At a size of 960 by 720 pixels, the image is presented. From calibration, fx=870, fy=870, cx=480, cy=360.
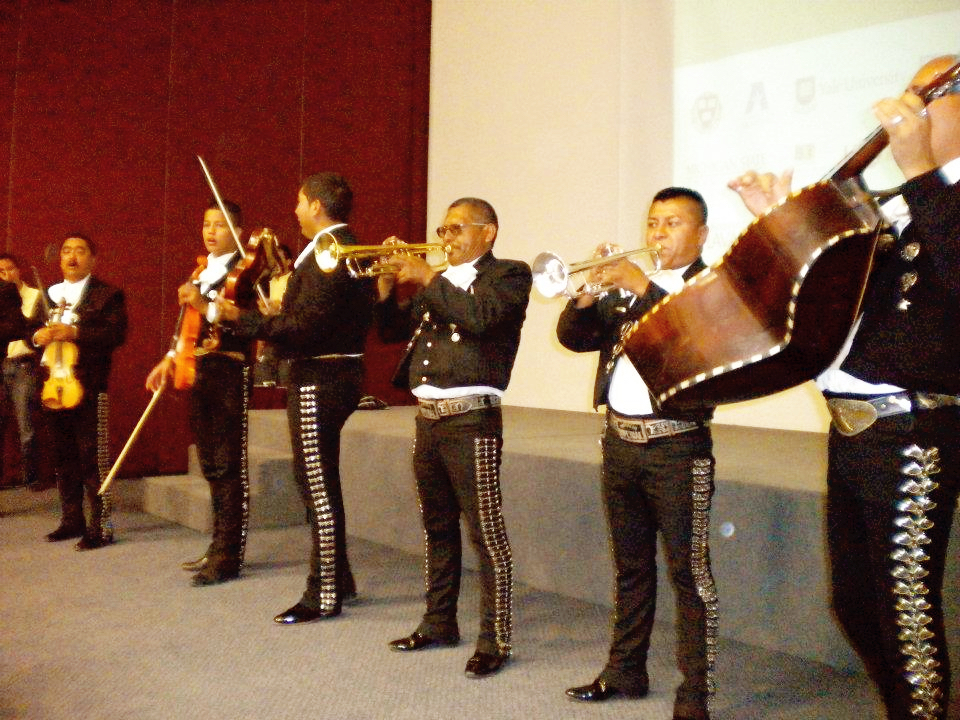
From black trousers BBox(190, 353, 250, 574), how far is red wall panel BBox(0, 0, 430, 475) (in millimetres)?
2888

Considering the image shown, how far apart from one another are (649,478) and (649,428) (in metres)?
0.14

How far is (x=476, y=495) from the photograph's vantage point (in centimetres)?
291

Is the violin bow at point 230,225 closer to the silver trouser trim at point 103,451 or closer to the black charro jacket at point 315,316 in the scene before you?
the black charro jacket at point 315,316

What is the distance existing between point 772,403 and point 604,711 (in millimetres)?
3234

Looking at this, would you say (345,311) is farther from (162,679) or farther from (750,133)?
(750,133)

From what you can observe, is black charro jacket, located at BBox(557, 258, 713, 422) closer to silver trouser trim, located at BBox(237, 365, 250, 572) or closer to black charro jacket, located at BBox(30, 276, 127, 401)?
silver trouser trim, located at BBox(237, 365, 250, 572)

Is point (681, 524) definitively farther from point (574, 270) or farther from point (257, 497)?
point (257, 497)

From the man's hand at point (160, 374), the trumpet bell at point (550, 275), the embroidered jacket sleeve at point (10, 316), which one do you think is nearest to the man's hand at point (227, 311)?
the man's hand at point (160, 374)

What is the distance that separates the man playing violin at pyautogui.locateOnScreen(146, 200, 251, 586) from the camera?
12.9 feet

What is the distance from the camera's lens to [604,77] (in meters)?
6.37

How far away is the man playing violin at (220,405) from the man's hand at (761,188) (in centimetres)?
258

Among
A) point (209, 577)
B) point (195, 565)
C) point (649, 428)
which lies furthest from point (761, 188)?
point (195, 565)

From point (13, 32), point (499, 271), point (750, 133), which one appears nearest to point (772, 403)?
point (750, 133)

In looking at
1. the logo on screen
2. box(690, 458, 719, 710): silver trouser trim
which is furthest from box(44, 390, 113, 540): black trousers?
the logo on screen
